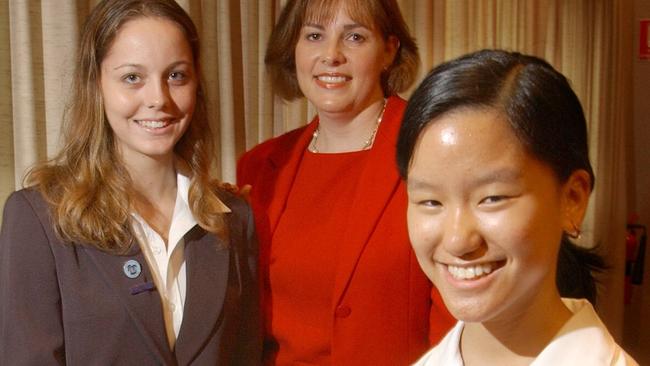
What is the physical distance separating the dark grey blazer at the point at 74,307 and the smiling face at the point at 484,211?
705 millimetres

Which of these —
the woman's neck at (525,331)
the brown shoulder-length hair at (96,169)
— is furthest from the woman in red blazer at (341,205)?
the woman's neck at (525,331)

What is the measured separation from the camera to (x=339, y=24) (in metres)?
1.87

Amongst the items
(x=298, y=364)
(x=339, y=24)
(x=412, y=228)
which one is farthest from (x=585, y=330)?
(x=339, y=24)

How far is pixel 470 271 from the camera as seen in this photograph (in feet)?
3.02

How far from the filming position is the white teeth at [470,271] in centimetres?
91

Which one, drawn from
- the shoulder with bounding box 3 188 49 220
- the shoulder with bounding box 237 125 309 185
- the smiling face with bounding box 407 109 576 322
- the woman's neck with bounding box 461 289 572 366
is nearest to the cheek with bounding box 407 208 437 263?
the smiling face with bounding box 407 109 576 322

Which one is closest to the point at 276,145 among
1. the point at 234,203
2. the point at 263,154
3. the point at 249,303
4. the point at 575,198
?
the point at 263,154

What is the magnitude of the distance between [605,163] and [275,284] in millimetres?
→ 2843

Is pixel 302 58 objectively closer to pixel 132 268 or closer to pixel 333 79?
pixel 333 79

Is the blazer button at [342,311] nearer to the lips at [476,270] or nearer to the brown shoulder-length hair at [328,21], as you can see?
the brown shoulder-length hair at [328,21]

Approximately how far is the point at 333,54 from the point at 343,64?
37 mm

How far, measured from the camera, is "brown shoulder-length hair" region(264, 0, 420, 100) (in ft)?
6.15

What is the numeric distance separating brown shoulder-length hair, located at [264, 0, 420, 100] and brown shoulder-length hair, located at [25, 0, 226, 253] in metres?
0.38

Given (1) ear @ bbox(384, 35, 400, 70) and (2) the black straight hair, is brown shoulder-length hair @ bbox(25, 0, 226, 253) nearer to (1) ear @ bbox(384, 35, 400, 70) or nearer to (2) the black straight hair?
(1) ear @ bbox(384, 35, 400, 70)
